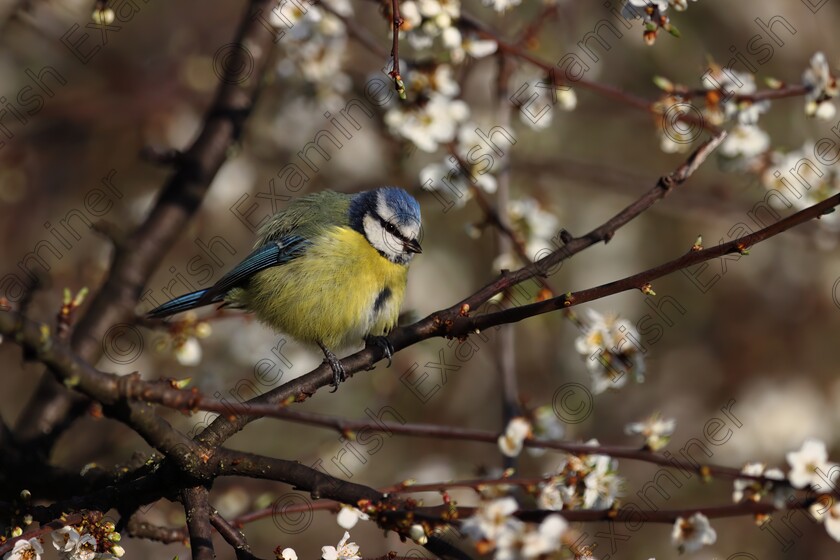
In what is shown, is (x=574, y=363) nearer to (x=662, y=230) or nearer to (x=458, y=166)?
(x=662, y=230)

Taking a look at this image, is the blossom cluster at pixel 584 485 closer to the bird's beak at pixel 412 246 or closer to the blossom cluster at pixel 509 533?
the blossom cluster at pixel 509 533

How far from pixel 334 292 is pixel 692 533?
2010 mm

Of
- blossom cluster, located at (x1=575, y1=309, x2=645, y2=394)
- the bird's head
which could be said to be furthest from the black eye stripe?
blossom cluster, located at (x1=575, y1=309, x2=645, y2=394)

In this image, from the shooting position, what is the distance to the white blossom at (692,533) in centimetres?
185

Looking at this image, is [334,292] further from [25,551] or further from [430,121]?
[25,551]

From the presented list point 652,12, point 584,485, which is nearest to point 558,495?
point 584,485

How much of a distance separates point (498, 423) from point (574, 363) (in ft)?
2.31

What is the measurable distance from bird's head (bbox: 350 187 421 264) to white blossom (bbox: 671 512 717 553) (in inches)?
76.2

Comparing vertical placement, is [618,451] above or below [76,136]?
below

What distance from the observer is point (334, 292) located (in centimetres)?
355

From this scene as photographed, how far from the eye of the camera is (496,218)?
3.37m

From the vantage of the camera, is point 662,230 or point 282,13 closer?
point 282,13

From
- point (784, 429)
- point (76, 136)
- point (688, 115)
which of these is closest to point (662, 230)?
point (784, 429)

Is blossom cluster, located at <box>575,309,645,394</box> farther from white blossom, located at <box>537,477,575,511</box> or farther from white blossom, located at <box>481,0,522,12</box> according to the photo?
white blossom, located at <box>481,0,522,12</box>
